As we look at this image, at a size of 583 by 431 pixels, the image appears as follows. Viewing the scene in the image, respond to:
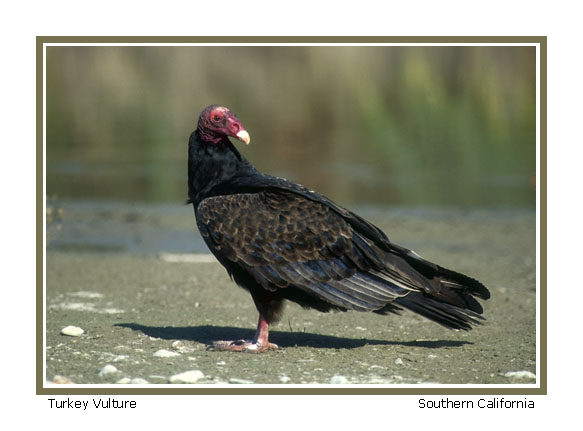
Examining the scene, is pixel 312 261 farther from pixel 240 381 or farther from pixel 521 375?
pixel 521 375

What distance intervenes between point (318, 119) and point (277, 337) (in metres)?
14.5

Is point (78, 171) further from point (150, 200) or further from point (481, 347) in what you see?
point (481, 347)

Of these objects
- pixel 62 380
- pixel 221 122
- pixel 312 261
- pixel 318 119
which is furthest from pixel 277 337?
pixel 318 119

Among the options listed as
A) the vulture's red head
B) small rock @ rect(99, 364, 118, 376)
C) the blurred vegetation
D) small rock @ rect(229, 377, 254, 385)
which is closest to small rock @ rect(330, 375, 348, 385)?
small rock @ rect(229, 377, 254, 385)

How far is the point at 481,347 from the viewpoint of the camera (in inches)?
237

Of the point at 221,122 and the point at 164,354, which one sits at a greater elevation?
the point at 221,122

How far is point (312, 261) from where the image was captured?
5.57 metres

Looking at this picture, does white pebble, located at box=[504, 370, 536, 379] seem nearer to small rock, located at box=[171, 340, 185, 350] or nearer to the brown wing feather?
the brown wing feather

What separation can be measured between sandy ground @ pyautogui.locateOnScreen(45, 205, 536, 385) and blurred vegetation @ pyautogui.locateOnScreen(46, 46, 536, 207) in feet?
7.94

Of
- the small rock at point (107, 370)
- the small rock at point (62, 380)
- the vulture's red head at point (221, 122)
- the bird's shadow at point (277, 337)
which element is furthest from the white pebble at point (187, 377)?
the vulture's red head at point (221, 122)

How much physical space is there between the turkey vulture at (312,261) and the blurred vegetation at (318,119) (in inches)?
265

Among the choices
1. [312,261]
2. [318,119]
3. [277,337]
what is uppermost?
[318,119]

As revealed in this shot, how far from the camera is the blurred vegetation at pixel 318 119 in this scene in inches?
551
